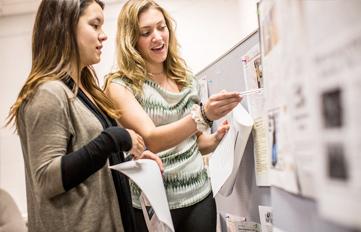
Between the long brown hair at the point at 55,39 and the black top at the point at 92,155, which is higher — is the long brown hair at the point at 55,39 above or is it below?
above

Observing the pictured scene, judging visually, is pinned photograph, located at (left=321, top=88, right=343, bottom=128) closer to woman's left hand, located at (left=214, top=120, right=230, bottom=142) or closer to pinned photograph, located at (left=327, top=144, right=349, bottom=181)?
pinned photograph, located at (left=327, top=144, right=349, bottom=181)

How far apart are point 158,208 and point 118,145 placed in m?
0.22

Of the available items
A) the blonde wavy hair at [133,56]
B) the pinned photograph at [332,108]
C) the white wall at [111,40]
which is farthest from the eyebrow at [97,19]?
the white wall at [111,40]

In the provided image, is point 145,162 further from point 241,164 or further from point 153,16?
point 153,16

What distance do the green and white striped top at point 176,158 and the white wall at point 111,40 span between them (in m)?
1.78

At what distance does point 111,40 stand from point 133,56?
187 centimetres

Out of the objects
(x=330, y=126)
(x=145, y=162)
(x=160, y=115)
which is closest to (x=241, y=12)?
(x=160, y=115)

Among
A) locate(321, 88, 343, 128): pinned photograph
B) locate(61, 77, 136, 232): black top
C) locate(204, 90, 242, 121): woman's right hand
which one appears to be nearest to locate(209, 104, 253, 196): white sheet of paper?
locate(204, 90, 242, 121): woman's right hand

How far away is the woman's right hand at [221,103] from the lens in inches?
36.9

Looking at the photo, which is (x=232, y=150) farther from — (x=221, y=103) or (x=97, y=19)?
(x=97, y=19)

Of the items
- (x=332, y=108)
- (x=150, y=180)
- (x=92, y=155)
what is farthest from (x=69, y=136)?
(x=332, y=108)

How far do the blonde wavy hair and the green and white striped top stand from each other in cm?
3

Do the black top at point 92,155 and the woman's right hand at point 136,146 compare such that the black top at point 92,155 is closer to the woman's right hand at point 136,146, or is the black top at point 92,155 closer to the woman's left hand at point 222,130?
the woman's right hand at point 136,146

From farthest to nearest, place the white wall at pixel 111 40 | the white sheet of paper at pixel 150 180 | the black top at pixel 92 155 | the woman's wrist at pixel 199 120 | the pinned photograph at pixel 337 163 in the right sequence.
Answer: the white wall at pixel 111 40 < the woman's wrist at pixel 199 120 < the white sheet of paper at pixel 150 180 < the black top at pixel 92 155 < the pinned photograph at pixel 337 163
